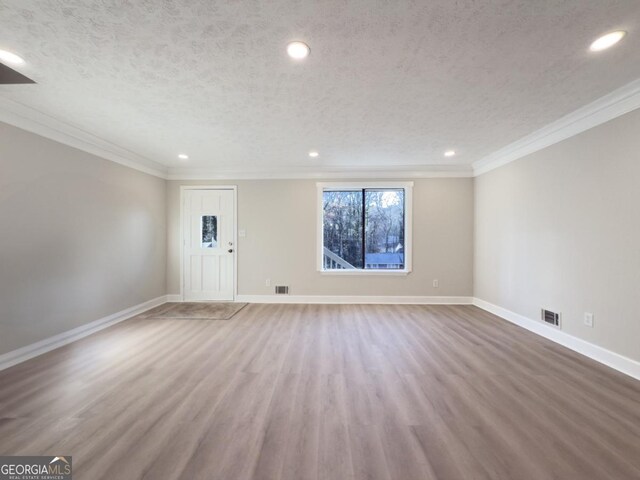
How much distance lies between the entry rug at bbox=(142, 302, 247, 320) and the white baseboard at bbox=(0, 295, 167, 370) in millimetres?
229

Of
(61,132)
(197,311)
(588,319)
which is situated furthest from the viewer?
(197,311)

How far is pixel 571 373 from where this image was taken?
7.66 ft

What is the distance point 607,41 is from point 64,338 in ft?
18.5

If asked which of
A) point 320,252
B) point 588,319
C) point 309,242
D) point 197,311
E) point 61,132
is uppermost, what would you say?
point 61,132

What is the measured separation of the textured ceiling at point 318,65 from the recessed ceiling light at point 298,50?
0.16 feet

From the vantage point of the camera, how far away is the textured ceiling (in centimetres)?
147

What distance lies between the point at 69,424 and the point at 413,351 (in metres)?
2.92

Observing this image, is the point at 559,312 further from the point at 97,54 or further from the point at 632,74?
the point at 97,54

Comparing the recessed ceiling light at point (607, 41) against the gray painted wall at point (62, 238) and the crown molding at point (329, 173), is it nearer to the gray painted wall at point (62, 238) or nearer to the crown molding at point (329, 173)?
the crown molding at point (329, 173)

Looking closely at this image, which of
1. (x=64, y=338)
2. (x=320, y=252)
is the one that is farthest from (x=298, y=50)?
(x=64, y=338)

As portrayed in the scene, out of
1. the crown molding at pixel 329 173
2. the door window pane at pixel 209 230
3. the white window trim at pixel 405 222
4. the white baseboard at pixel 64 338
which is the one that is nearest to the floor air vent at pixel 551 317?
the white window trim at pixel 405 222

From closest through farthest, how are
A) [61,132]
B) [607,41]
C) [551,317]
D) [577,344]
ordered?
[607,41] < [577,344] < [61,132] < [551,317]

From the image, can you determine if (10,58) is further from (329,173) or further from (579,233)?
(579,233)

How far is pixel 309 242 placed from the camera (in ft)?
16.0
